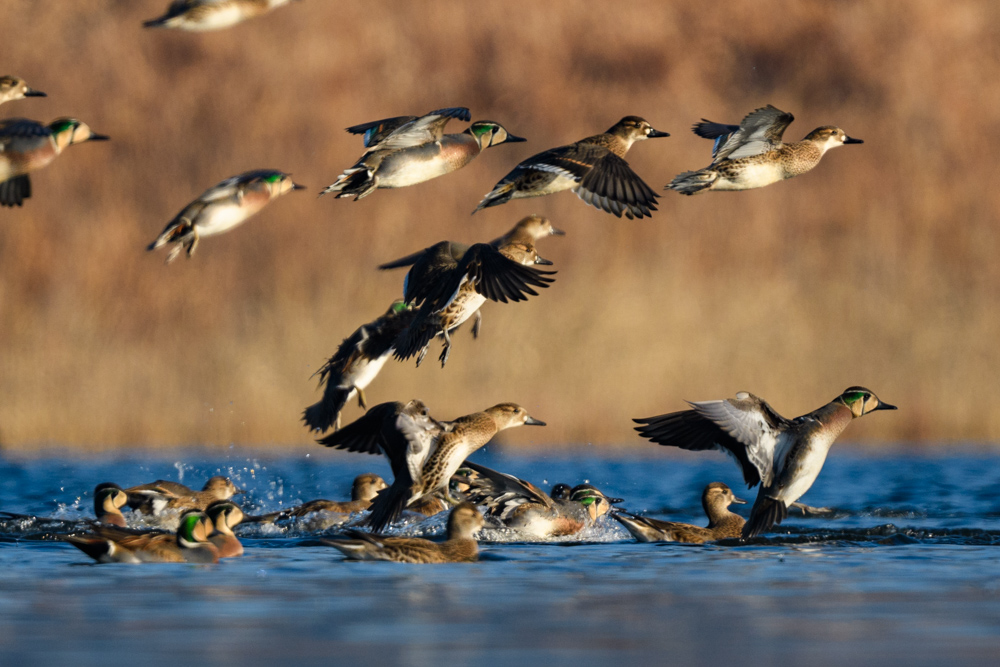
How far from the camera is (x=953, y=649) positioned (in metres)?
7.15

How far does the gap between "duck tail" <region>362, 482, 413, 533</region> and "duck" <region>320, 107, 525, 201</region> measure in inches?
79.1

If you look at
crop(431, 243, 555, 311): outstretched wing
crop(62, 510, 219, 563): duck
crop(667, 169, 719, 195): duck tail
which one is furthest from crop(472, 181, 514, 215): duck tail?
crop(62, 510, 219, 563): duck

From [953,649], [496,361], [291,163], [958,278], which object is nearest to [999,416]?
[958,278]

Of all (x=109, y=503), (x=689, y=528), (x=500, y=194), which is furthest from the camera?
(x=109, y=503)

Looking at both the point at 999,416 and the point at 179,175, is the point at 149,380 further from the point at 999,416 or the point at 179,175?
the point at 999,416

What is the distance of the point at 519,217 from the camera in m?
24.0

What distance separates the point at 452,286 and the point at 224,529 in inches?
89.8

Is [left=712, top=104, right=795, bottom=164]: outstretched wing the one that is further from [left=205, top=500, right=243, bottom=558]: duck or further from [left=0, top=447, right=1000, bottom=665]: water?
[left=205, top=500, right=243, bottom=558]: duck

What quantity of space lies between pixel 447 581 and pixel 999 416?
556 inches

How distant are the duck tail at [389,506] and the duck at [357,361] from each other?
1.22 metres

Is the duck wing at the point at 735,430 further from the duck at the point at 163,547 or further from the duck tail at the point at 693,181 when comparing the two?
the duck at the point at 163,547

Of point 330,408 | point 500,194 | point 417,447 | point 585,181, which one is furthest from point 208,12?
point 330,408

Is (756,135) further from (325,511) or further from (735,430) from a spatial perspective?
(325,511)

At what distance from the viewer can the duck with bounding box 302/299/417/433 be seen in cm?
1256
